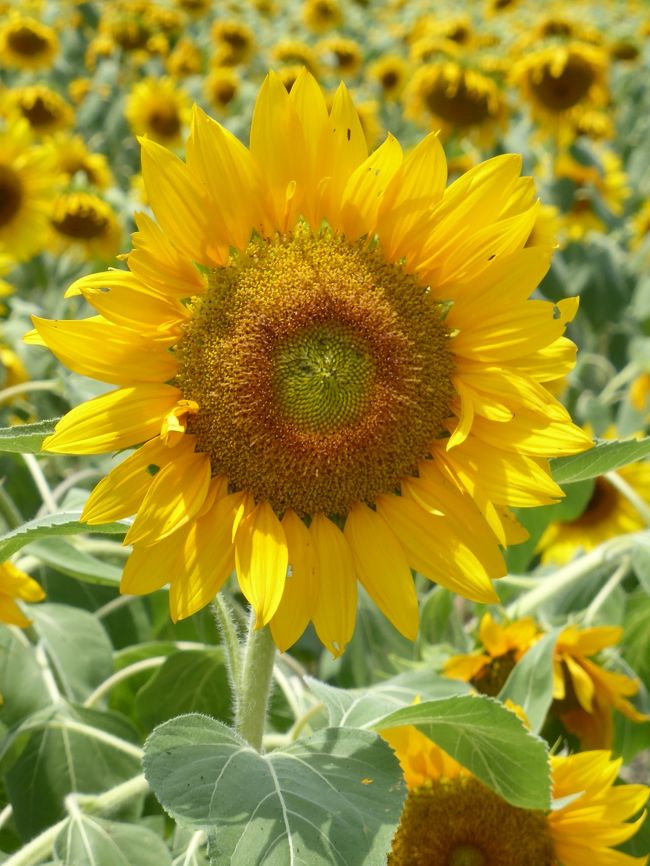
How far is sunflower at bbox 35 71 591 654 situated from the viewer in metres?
1.01

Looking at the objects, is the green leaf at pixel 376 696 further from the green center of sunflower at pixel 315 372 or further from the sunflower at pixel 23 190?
the sunflower at pixel 23 190

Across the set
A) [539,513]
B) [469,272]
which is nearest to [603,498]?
[539,513]

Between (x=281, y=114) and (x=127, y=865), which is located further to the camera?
(x=127, y=865)

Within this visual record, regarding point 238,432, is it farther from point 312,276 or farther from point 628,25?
point 628,25

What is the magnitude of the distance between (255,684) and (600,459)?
394 mm

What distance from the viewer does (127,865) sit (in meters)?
1.13

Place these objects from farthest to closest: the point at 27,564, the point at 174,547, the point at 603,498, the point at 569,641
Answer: the point at 603,498, the point at 27,564, the point at 569,641, the point at 174,547

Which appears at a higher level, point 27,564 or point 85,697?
point 27,564

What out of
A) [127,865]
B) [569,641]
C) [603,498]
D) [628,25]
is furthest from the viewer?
[628,25]

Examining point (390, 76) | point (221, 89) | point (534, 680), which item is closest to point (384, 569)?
point (534, 680)

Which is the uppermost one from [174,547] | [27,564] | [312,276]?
[312,276]

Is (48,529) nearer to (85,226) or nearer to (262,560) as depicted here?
(262,560)

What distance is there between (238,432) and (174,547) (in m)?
0.13

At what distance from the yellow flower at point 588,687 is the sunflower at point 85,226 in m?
2.46
